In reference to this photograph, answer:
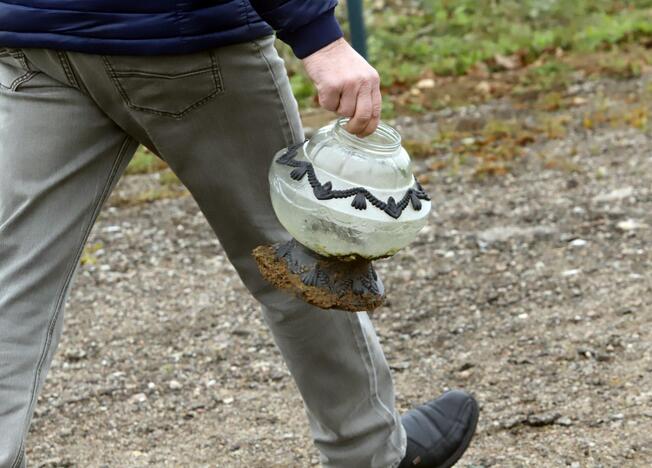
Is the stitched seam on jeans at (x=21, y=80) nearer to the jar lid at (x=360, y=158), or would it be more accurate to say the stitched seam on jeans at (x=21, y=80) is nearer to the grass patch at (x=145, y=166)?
the jar lid at (x=360, y=158)

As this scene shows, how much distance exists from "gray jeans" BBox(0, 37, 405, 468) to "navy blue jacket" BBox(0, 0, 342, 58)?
1.4 inches

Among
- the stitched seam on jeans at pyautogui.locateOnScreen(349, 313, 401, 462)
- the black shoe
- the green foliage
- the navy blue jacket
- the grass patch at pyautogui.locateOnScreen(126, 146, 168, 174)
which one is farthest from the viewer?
the green foliage

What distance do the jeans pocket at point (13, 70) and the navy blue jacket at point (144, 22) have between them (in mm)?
33

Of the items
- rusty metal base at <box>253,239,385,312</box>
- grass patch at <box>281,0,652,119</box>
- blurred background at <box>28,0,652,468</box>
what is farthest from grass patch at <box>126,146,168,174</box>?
rusty metal base at <box>253,239,385,312</box>

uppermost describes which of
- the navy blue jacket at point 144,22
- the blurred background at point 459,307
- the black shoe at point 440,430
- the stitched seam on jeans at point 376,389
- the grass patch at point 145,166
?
the navy blue jacket at point 144,22

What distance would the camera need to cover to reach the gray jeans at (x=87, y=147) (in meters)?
2.06

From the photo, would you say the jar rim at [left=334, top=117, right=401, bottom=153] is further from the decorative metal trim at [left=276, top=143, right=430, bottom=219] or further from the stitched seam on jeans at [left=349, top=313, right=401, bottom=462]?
the stitched seam on jeans at [left=349, top=313, right=401, bottom=462]

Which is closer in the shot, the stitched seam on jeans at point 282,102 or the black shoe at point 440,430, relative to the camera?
the stitched seam on jeans at point 282,102

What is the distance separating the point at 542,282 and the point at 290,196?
2370 millimetres

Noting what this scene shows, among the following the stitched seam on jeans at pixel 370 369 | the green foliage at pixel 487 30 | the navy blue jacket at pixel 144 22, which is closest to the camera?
the navy blue jacket at pixel 144 22

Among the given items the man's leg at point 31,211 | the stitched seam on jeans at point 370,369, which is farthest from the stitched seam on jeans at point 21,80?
the stitched seam on jeans at point 370,369

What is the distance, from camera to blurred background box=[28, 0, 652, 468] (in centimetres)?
339

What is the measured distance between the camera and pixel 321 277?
2.15 m

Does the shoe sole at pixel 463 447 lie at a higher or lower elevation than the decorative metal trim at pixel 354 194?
lower
